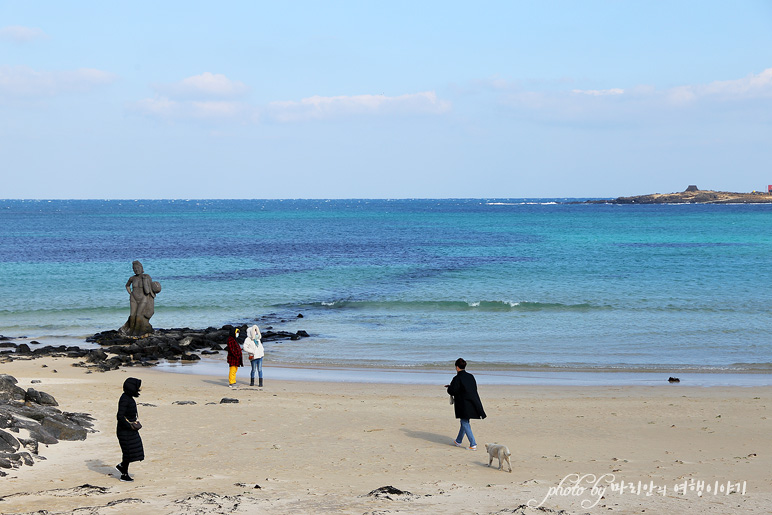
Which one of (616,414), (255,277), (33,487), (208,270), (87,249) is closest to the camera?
(33,487)

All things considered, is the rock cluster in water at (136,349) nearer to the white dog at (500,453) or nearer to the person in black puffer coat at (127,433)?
the person in black puffer coat at (127,433)

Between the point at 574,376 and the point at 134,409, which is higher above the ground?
the point at 134,409

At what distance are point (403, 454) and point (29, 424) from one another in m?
5.74

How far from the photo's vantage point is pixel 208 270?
46.6m

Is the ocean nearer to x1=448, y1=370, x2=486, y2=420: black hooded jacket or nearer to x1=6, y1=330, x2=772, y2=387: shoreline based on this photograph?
x1=6, y1=330, x2=772, y2=387: shoreline

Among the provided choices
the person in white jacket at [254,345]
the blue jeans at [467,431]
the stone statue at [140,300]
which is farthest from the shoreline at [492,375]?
the blue jeans at [467,431]

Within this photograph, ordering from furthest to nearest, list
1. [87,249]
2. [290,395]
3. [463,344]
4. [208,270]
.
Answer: [87,249]
[208,270]
[463,344]
[290,395]

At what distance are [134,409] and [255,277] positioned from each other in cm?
3299

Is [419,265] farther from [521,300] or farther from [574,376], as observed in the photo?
[574,376]

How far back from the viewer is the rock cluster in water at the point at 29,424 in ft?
32.9

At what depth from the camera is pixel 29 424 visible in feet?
36.1

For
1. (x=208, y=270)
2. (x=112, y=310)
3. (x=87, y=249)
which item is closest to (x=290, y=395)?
(x=112, y=310)

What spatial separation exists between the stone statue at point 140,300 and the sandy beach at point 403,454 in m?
5.77

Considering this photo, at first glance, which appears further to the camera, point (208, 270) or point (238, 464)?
point (208, 270)
